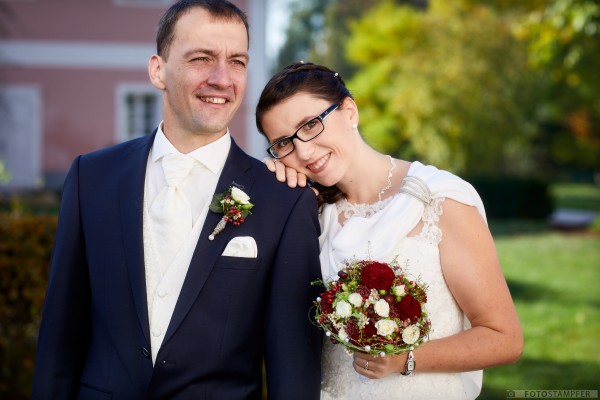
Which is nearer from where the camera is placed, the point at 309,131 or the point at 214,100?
the point at 214,100

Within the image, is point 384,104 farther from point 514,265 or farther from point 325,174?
point 325,174

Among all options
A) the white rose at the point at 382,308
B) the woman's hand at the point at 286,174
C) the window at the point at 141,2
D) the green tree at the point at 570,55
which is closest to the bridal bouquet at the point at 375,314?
the white rose at the point at 382,308

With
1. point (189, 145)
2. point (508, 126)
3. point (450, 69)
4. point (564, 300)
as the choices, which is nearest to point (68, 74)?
point (450, 69)

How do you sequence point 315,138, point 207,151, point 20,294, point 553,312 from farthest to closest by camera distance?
point 553,312, point 20,294, point 315,138, point 207,151

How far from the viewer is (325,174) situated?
11.4ft

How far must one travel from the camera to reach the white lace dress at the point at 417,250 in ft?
11.0

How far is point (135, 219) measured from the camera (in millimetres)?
3137

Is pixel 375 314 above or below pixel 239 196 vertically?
below

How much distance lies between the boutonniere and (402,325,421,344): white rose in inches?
31.9

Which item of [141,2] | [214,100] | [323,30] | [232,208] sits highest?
[323,30]

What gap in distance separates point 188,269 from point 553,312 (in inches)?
308

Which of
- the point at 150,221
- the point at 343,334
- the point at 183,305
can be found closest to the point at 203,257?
the point at 183,305

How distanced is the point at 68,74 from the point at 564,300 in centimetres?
1429

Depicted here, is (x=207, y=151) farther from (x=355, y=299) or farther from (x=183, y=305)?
(x=355, y=299)
